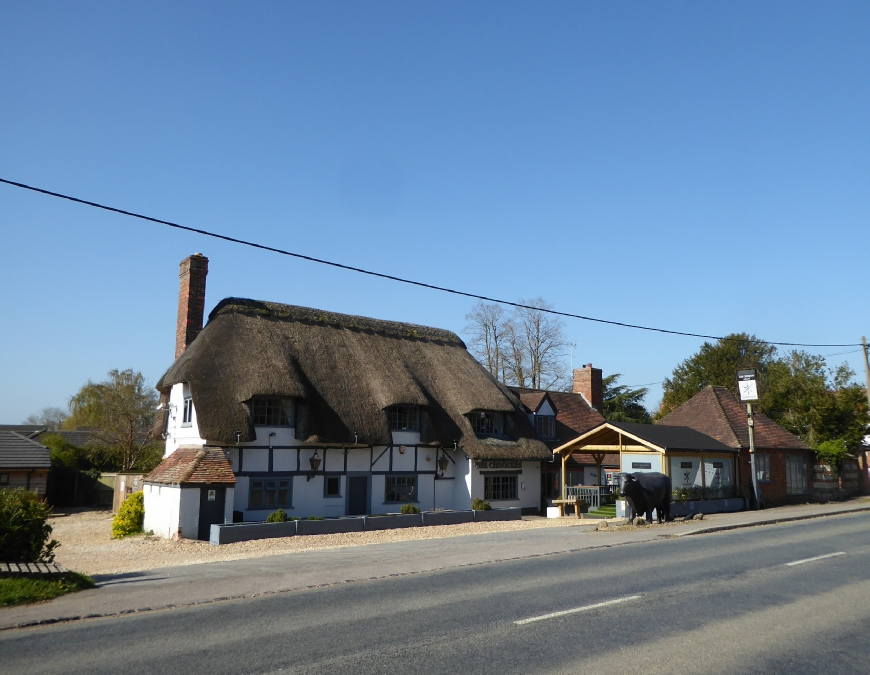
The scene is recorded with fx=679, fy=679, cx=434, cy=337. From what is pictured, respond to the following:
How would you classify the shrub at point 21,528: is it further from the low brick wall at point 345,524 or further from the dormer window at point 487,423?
the dormer window at point 487,423

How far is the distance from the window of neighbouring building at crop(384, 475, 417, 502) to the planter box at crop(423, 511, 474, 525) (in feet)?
6.72

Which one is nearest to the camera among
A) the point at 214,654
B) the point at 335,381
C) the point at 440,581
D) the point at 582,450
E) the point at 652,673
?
the point at 652,673


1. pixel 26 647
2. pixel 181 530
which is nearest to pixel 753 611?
pixel 26 647

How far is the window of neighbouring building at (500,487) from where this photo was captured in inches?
1151

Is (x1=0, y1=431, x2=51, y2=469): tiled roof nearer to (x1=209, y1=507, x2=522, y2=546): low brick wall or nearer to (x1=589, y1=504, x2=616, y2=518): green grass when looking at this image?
(x1=209, y1=507, x2=522, y2=546): low brick wall

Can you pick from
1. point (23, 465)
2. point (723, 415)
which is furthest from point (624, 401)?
point (23, 465)

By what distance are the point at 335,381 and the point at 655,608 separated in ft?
60.1

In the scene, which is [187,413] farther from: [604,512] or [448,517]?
[604,512]

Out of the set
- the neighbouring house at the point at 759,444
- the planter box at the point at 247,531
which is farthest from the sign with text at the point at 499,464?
the neighbouring house at the point at 759,444

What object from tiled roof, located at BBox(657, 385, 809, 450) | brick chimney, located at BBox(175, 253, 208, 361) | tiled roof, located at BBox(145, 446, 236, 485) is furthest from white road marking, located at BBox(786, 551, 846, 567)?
brick chimney, located at BBox(175, 253, 208, 361)

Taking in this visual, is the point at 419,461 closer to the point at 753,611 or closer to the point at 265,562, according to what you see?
the point at 265,562

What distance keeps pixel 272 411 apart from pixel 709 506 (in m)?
18.8

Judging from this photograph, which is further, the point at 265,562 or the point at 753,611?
the point at 265,562

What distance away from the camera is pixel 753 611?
1018 centimetres
